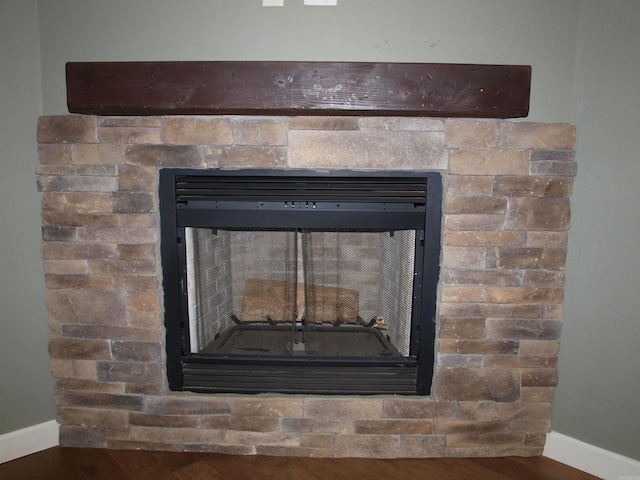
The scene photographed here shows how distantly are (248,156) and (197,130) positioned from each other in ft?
0.69

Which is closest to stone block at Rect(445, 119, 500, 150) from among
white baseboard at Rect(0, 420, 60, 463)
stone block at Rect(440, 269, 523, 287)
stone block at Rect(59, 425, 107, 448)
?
stone block at Rect(440, 269, 523, 287)

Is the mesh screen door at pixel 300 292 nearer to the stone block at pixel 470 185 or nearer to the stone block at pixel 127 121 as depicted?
the stone block at pixel 470 185

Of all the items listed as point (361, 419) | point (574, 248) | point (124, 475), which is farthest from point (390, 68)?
point (124, 475)

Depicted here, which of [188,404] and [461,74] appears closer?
[461,74]

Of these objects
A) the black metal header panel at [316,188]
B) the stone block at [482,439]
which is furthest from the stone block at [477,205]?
the stone block at [482,439]

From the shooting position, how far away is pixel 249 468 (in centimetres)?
149

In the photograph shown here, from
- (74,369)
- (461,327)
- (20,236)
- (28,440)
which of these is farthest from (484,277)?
(28,440)

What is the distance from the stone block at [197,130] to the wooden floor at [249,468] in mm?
1263

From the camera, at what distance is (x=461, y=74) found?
1.30m

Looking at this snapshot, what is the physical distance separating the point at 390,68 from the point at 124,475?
179 cm

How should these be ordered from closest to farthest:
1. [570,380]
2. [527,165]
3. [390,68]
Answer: [390,68] → [527,165] → [570,380]

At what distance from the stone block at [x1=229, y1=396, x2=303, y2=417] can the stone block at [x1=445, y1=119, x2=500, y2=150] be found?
1187 millimetres

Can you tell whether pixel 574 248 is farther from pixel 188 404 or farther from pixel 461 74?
pixel 188 404

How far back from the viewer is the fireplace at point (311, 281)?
55.4 inches
